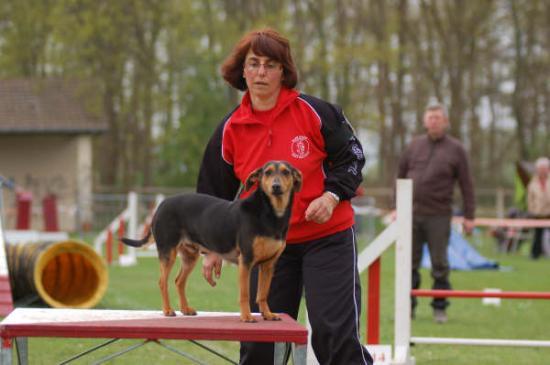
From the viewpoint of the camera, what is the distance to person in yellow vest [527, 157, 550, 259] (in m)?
19.7

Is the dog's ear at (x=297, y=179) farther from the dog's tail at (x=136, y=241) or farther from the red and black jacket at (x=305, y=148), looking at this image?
the dog's tail at (x=136, y=241)

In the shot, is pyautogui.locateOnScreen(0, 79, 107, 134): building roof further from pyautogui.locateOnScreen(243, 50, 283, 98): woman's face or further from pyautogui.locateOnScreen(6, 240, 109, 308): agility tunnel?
pyautogui.locateOnScreen(243, 50, 283, 98): woman's face

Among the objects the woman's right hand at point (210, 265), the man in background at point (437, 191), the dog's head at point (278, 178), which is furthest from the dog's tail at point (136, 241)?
the man in background at point (437, 191)

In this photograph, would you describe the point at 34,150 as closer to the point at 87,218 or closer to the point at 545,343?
the point at 87,218

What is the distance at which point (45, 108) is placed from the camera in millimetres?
34125

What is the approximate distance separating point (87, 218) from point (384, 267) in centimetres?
1343

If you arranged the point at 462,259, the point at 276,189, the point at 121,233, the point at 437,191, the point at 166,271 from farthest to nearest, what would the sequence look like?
the point at 121,233, the point at 462,259, the point at 437,191, the point at 166,271, the point at 276,189

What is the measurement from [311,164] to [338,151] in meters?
0.14

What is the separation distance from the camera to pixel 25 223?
19531 mm

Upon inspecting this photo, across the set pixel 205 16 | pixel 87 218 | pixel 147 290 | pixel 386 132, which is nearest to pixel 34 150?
pixel 87 218

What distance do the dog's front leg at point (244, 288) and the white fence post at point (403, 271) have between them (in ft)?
7.95

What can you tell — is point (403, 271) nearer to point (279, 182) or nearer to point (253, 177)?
point (253, 177)

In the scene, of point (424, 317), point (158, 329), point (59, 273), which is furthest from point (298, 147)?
point (59, 273)

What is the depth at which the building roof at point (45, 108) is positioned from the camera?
32.8 m
